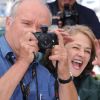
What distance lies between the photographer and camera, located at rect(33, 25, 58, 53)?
144 centimetres

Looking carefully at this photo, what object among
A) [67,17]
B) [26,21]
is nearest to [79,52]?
[67,17]

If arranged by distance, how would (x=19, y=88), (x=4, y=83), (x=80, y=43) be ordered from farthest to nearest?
(x=80, y=43) < (x=19, y=88) < (x=4, y=83)

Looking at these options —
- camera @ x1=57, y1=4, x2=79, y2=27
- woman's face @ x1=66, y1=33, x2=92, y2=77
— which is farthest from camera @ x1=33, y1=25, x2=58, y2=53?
camera @ x1=57, y1=4, x2=79, y2=27

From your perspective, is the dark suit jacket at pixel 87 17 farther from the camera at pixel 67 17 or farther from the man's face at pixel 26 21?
the man's face at pixel 26 21

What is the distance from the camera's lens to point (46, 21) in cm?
158

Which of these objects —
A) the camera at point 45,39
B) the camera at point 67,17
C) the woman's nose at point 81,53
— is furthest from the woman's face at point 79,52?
the camera at point 45,39

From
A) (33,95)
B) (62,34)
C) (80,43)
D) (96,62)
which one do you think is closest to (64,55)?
(62,34)

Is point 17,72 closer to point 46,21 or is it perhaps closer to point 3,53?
point 3,53

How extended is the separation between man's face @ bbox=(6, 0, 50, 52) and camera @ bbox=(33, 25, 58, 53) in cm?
4

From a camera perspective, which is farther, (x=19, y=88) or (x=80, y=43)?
(x=80, y=43)

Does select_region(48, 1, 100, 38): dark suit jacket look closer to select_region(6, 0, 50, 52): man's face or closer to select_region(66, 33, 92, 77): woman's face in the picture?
select_region(66, 33, 92, 77): woman's face

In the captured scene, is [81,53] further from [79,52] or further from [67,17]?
[67,17]

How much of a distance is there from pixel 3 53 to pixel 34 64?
0.14 m

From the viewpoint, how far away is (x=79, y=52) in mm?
1979
